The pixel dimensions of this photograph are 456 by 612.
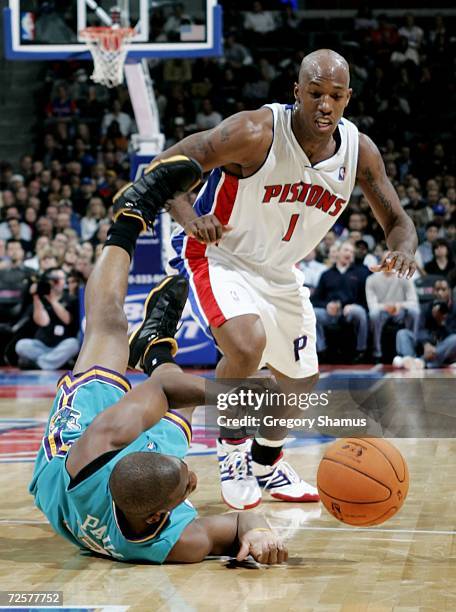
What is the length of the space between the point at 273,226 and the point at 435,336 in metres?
6.99

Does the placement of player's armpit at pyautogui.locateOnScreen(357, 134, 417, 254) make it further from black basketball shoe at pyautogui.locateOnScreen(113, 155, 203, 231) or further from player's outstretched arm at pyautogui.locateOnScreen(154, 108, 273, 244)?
black basketball shoe at pyautogui.locateOnScreen(113, 155, 203, 231)

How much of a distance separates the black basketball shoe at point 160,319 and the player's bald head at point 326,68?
129cm

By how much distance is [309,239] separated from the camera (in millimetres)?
5711

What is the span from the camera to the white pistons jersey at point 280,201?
5.51 meters

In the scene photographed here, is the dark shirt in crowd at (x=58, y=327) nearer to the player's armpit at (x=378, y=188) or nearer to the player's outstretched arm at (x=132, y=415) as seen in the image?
the player's armpit at (x=378, y=188)

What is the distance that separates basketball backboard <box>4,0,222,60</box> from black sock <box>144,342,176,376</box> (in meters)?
6.87

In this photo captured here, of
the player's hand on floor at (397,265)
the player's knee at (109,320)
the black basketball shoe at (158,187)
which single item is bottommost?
the player's knee at (109,320)

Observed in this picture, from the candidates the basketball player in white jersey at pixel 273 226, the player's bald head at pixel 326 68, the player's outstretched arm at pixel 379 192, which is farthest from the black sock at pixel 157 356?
the player's bald head at pixel 326 68

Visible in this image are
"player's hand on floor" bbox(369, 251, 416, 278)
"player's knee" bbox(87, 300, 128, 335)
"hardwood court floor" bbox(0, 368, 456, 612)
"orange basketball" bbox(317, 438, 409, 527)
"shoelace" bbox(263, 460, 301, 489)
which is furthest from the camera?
"shoelace" bbox(263, 460, 301, 489)

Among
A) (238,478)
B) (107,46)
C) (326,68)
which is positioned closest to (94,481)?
(238,478)

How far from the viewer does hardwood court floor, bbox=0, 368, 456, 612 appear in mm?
3588

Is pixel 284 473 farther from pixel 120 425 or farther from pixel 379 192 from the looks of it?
pixel 120 425

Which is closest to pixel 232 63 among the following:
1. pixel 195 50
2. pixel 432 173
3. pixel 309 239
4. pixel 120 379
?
pixel 432 173

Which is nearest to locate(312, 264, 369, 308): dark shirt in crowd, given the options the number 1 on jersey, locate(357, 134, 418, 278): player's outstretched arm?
locate(357, 134, 418, 278): player's outstretched arm
